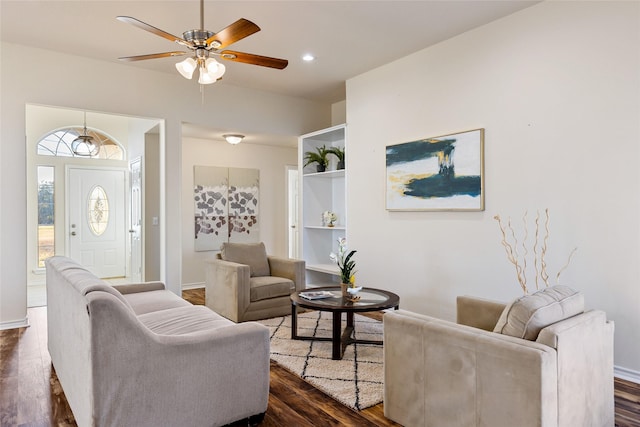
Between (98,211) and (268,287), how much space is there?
14.9ft

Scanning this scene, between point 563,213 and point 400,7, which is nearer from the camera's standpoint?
point 563,213

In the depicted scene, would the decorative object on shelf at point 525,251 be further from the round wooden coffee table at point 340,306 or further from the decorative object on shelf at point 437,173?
the round wooden coffee table at point 340,306

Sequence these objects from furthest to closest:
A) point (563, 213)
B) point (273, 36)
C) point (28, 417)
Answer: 1. point (273, 36)
2. point (563, 213)
3. point (28, 417)

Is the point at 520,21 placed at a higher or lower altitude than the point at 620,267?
higher

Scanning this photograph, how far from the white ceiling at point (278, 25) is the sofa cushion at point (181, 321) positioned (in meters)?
2.42

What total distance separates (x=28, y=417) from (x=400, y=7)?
385 cm

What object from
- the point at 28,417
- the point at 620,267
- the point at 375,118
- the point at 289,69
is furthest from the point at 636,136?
the point at 28,417

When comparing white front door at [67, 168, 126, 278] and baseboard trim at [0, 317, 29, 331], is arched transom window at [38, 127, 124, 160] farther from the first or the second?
baseboard trim at [0, 317, 29, 331]

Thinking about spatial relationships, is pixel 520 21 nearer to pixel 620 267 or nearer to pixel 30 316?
pixel 620 267

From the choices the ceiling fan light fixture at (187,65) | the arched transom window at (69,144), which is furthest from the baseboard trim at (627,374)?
the arched transom window at (69,144)

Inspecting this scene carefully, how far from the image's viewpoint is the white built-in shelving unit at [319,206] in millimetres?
5867

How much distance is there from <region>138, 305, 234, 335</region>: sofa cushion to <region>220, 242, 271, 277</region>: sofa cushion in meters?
1.74

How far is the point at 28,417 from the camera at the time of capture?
7.52 ft

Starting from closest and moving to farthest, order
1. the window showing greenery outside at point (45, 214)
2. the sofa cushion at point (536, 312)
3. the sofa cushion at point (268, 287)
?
the sofa cushion at point (536, 312)
the sofa cushion at point (268, 287)
the window showing greenery outside at point (45, 214)
